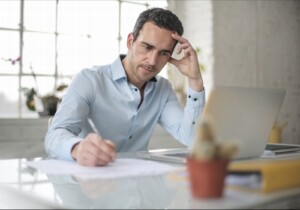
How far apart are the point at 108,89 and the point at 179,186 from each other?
41.6 inches

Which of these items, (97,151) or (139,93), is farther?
(139,93)

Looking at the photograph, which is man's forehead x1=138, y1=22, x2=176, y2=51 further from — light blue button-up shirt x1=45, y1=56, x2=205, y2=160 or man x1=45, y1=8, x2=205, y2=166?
light blue button-up shirt x1=45, y1=56, x2=205, y2=160

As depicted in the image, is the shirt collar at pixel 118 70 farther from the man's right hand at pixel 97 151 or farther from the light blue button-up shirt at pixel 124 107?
the man's right hand at pixel 97 151

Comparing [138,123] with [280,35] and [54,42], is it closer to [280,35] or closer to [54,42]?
[54,42]

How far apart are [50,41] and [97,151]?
229 centimetres

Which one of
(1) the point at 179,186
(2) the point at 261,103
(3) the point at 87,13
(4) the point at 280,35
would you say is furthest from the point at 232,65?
(1) the point at 179,186

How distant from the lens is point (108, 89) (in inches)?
72.9

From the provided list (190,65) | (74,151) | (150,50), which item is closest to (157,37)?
(150,50)

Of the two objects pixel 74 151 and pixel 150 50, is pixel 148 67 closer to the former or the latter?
pixel 150 50

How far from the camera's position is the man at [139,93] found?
5.66 feet

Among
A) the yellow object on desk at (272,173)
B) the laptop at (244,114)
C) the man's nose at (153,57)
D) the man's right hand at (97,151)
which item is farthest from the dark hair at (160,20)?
the yellow object on desk at (272,173)

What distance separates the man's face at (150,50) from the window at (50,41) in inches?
54.9

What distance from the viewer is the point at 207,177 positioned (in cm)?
67

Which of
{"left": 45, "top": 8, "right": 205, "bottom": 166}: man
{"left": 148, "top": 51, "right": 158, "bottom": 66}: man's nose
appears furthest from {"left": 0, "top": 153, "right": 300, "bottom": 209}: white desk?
{"left": 148, "top": 51, "right": 158, "bottom": 66}: man's nose
